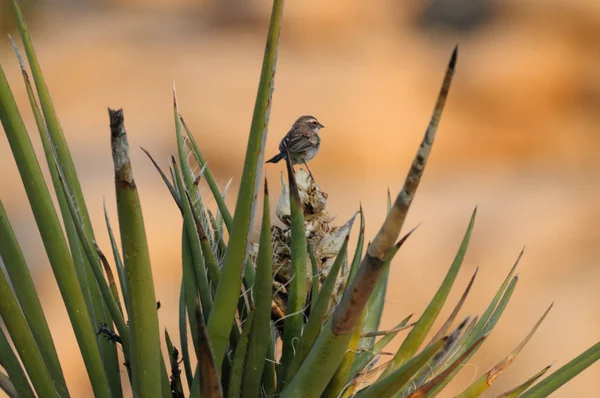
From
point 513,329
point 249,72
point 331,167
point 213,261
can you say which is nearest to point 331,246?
point 213,261

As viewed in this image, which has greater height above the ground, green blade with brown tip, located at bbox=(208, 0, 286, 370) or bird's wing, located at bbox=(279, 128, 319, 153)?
bird's wing, located at bbox=(279, 128, 319, 153)

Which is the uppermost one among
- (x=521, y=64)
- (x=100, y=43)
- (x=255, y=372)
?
(x=100, y=43)

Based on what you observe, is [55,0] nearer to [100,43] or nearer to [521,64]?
[100,43]

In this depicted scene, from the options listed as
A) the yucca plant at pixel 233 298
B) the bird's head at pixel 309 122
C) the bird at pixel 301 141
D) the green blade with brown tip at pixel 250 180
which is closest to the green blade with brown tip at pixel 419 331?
the yucca plant at pixel 233 298

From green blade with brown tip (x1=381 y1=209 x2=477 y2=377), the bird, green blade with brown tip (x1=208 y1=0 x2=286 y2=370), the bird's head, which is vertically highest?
the bird's head

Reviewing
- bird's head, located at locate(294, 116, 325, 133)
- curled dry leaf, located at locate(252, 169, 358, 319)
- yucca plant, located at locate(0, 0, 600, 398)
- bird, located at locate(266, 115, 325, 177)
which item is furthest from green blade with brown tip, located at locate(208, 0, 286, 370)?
bird's head, located at locate(294, 116, 325, 133)

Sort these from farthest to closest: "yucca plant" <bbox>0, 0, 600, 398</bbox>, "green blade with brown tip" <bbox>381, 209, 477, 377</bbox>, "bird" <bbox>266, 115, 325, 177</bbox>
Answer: "bird" <bbox>266, 115, 325, 177</bbox>, "green blade with brown tip" <bbox>381, 209, 477, 377</bbox>, "yucca plant" <bbox>0, 0, 600, 398</bbox>

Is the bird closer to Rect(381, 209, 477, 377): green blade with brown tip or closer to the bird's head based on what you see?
the bird's head

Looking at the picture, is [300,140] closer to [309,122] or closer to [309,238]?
[309,122]

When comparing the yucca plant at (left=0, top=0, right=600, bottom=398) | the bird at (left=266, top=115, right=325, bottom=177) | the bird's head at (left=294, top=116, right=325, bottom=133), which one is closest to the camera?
the yucca plant at (left=0, top=0, right=600, bottom=398)
